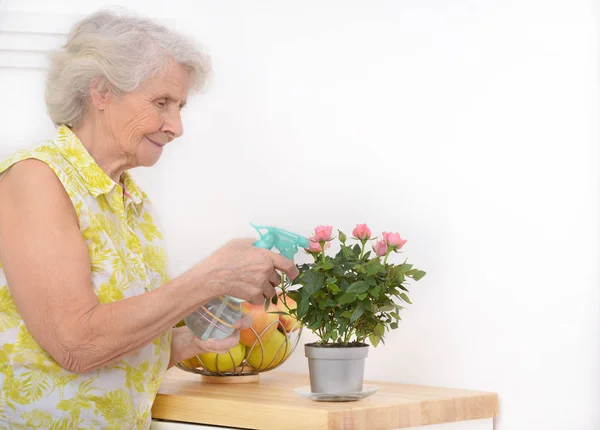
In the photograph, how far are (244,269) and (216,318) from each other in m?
0.20

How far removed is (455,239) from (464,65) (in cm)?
32

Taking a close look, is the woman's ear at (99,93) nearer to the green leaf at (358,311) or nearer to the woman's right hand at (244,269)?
the woman's right hand at (244,269)

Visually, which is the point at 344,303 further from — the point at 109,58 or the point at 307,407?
the point at 109,58

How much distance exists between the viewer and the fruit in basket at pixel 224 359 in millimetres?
1623

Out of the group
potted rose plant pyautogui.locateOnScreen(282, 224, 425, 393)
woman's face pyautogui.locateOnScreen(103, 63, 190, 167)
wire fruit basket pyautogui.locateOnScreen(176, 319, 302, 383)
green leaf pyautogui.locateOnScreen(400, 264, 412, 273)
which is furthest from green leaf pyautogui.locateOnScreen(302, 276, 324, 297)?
woman's face pyautogui.locateOnScreen(103, 63, 190, 167)

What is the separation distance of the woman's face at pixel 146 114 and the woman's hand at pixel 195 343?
0.33 meters

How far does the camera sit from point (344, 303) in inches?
53.7

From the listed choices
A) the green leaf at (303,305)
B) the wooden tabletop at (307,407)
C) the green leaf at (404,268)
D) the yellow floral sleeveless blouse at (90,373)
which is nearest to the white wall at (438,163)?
the wooden tabletop at (307,407)

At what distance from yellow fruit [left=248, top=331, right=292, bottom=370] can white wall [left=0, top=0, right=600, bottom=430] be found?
183 mm

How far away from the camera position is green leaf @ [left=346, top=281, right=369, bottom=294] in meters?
1.35

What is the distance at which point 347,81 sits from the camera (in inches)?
69.1

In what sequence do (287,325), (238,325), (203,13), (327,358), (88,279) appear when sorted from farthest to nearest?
(203,13) < (287,325) < (238,325) < (327,358) < (88,279)

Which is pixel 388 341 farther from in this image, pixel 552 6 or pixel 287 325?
pixel 552 6

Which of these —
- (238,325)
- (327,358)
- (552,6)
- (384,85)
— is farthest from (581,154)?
(238,325)
